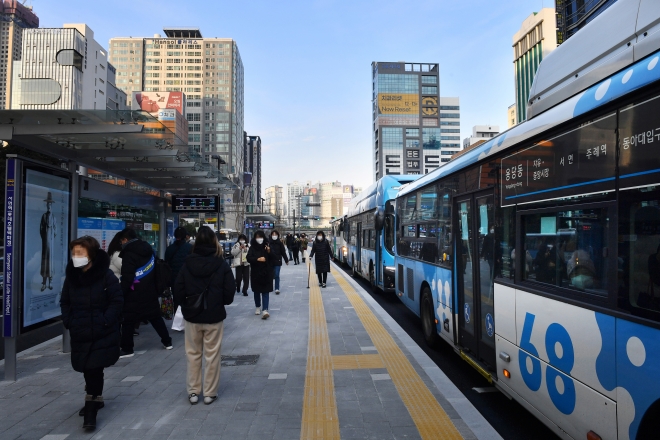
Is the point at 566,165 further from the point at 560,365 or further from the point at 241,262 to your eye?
the point at 241,262

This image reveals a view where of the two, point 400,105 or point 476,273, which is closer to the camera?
point 476,273

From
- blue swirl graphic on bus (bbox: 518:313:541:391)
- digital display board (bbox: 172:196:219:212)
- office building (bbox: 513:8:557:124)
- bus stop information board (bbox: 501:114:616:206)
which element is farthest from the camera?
office building (bbox: 513:8:557:124)

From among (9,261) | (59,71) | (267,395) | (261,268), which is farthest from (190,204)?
(59,71)


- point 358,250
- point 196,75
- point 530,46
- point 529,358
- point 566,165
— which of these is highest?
point 196,75

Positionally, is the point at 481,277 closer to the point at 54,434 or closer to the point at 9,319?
the point at 54,434

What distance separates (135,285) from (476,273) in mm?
4604

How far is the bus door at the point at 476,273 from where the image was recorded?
4625 millimetres

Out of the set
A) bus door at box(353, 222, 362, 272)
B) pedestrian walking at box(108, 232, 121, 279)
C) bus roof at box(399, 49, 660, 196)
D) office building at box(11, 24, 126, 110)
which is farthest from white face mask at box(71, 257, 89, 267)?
office building at box(11, 24, 126, 110)

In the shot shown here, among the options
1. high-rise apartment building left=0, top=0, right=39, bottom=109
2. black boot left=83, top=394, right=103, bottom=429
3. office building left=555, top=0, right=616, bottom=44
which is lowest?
black boot left=83, top=394, right=103, bottom=429

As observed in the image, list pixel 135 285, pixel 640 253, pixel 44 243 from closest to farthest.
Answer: pixel 640 253 → pixel 44 243 → pixel 135 285

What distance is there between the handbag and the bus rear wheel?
3610 mm

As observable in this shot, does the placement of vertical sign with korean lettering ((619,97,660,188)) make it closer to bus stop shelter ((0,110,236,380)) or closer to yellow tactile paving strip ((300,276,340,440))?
yellow tactile paving strip ((300,276,340,440))

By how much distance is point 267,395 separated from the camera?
15.9ft

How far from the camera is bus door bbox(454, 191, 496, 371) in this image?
182 inches
